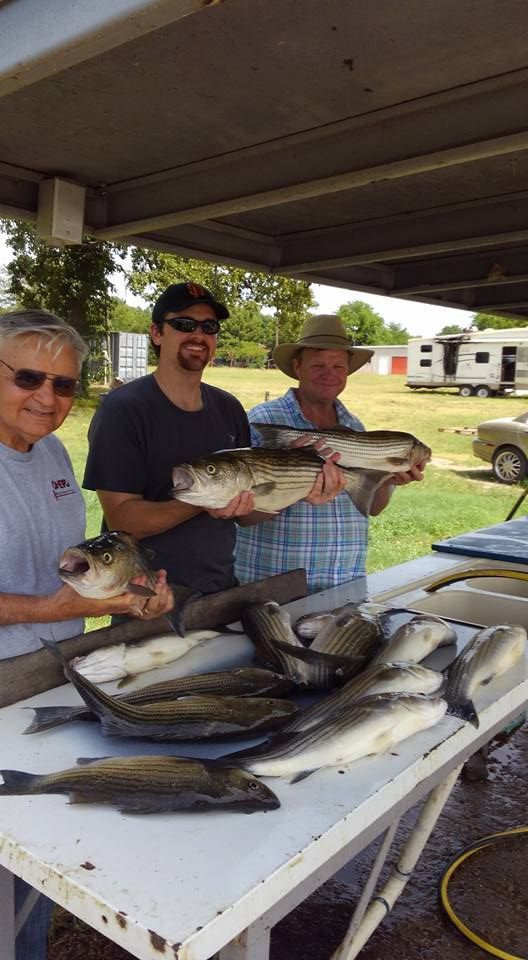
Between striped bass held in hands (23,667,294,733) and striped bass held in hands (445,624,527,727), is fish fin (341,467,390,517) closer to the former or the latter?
striped bass held in hands (445,624,527,727)

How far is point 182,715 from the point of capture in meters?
1.99

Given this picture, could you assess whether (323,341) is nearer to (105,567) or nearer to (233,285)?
(105,567)

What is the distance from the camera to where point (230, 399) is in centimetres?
380

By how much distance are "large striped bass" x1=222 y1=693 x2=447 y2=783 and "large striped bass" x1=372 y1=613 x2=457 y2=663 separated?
47 centimetres

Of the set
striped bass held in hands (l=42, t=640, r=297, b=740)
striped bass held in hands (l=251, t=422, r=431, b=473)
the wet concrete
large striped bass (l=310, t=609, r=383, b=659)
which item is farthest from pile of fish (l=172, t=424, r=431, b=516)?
the wet concrete

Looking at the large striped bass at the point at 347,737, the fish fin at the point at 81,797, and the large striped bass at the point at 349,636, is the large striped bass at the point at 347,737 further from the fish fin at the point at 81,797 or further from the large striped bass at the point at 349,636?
the large striped bass at the point at 349,636

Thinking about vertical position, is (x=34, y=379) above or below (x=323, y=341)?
below

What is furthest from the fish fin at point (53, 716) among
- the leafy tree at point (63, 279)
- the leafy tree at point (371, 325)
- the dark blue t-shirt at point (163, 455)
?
the leafy tree at point (371, 325)

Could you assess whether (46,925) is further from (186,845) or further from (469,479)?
(469,479)

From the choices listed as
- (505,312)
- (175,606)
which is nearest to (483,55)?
(175,606)

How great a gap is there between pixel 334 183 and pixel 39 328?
3.84 feet

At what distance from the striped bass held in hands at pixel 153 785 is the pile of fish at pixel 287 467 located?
1060 millimetres

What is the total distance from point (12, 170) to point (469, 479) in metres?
16.6

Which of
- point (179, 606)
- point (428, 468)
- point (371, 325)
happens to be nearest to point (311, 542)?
point (179, 606)
